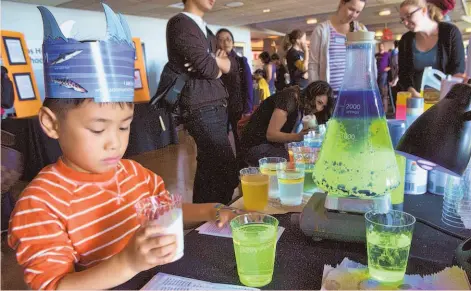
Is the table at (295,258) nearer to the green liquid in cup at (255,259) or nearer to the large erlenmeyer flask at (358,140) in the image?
the green liquid in cup at (255,259)

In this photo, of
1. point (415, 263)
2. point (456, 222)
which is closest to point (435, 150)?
point (415, 263)

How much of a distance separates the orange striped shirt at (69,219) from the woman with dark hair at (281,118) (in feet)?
4.72

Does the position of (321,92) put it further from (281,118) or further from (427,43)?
(427,43)

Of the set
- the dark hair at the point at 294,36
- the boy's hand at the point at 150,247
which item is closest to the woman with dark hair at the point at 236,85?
the dark hair at the point at 294,36

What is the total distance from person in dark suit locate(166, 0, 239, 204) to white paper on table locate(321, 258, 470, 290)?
145 centimetres

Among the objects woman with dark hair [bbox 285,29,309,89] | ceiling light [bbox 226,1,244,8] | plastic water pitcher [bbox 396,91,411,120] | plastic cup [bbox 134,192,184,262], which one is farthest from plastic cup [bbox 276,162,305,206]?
ceiling light [bbox 226,1,244,8]

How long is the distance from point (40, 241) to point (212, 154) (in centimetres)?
147

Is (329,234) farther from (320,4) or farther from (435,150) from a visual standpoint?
(320,4)

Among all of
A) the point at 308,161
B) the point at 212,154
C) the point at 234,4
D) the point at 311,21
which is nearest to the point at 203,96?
the point at 212,154

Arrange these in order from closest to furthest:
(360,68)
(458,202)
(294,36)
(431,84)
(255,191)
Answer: (360,68), (458,202), (255,191), (431,84), (294,36)

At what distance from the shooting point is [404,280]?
71 centimetres

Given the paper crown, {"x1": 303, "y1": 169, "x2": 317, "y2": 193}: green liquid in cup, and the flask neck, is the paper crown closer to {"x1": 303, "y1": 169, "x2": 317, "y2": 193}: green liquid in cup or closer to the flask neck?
the flask neck

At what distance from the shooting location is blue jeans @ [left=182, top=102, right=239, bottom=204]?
2105mm

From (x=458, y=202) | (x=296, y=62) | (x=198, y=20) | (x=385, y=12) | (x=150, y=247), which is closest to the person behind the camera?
(x=150, y=247)
